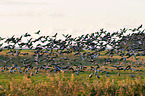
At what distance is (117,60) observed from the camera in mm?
40906

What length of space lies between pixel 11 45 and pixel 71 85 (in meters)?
15.3

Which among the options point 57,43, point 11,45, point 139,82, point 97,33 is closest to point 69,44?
point 57,43

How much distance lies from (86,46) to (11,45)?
26.5ft

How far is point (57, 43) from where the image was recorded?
26.5 metres

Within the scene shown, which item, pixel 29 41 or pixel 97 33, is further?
pixel 97 33

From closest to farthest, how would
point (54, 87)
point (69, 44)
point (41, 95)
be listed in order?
point (41, 95) → point (54, 87) → point (69, 44)

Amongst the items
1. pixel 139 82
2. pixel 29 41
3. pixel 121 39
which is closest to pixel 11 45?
pixel 29 41

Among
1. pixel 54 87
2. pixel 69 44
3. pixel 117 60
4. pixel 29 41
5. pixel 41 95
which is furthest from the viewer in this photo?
pixel 117 60

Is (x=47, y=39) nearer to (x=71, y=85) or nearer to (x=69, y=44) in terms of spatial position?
(x=69, y=44)

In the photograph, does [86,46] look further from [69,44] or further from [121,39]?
[121,39]

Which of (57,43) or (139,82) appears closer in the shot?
(139,82)

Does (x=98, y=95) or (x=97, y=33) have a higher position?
(x=97, y=33)

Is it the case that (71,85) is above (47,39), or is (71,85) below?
below

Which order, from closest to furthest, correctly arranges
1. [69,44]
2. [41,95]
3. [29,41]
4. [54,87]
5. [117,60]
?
[41,95] → [54,87] → [29,41] → [69,44] → [117,60]
